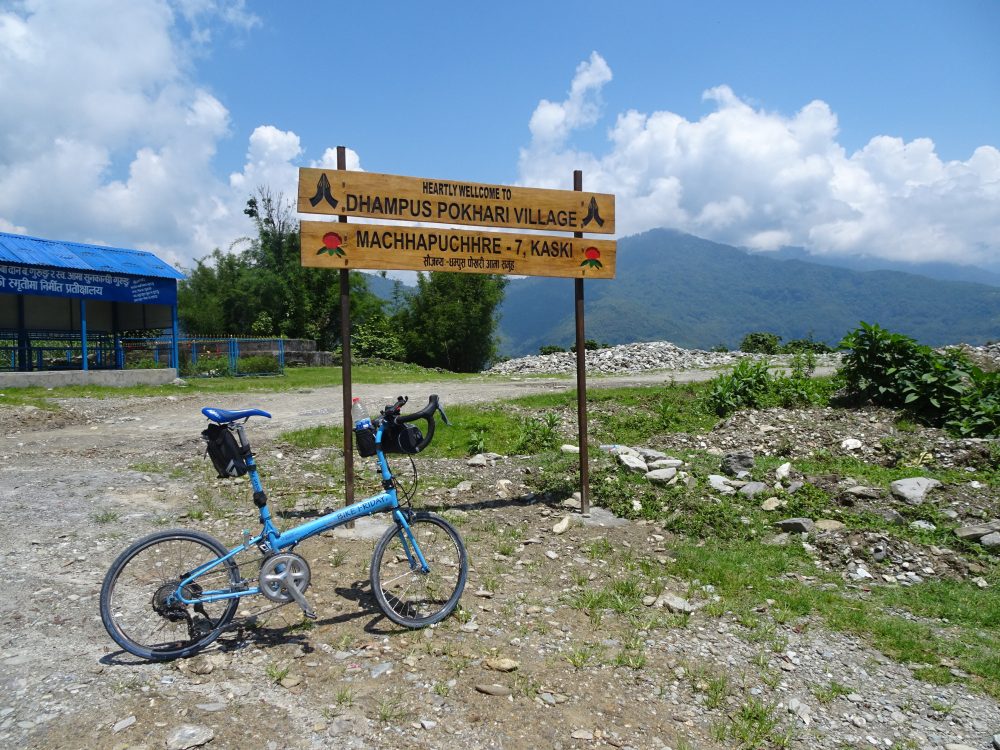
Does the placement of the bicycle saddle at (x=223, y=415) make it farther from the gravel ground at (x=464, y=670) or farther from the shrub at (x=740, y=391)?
the shrub at (x=740, y=391)

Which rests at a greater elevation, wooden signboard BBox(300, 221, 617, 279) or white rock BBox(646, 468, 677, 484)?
wooden signboard BBox(300, 221, 617, 279)

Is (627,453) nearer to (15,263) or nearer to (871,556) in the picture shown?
(871,556)

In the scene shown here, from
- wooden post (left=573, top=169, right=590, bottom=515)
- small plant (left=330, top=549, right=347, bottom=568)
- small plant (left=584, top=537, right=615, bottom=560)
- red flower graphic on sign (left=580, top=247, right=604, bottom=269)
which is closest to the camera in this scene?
small plant (left=330, top=549, right=347, bottom=568)

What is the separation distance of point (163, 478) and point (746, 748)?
296 inches

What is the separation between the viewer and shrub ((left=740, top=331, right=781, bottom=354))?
3886cm

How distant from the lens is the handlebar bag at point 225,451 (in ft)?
13.6

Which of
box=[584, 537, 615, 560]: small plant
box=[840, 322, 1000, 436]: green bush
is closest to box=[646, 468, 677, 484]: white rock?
box=[584, 537, 615, 560]: small plant

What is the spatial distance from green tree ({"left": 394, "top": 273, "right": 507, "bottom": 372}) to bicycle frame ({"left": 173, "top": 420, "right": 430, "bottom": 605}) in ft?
118

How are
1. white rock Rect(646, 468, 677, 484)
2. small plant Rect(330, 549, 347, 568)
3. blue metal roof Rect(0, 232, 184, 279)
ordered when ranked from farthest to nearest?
blue metal roof Rect(0, 232, 184, 279)
white rock Rect(646, 468, 677, 484)
small plant Rect(330, 549, 347, 568)

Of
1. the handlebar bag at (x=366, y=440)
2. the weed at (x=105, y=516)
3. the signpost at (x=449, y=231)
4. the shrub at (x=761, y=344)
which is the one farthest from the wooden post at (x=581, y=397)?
the shrub at (x=761, y=344)

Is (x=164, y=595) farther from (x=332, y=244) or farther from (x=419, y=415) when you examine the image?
(x=332, y=244)

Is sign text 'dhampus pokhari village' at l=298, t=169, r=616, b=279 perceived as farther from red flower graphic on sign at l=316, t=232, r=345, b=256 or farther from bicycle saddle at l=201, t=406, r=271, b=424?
bicycle saddle at l=201, t=406, r=271, b=424

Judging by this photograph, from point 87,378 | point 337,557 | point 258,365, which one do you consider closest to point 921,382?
point 337,557

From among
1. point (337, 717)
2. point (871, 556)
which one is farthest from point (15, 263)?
point (871, 556)
